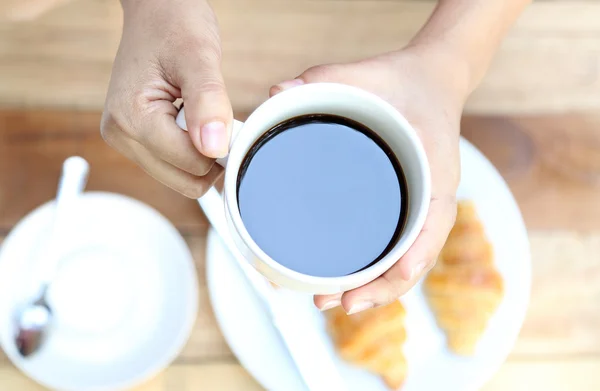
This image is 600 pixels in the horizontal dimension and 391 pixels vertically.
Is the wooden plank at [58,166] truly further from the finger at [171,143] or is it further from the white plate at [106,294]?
the finger at [171,143]

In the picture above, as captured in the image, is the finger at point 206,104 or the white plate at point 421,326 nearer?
the finger at point 206,104

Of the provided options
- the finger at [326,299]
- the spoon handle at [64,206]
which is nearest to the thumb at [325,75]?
the finger at [326,299]

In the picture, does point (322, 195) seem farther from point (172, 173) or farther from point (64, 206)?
point (64, 206)

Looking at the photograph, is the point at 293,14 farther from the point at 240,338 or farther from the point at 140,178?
the point at 240,338

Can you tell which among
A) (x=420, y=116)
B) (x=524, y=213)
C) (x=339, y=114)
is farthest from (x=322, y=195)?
(x=524, y=213)

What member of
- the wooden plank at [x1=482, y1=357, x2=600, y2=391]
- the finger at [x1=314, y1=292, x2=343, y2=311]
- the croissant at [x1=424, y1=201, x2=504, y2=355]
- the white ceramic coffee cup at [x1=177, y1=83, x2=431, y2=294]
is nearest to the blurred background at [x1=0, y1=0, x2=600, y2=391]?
the wooden plank at [x1=482, y1=357, x2=600, y2=391]

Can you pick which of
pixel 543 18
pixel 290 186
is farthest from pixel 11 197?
pixel 543 18
